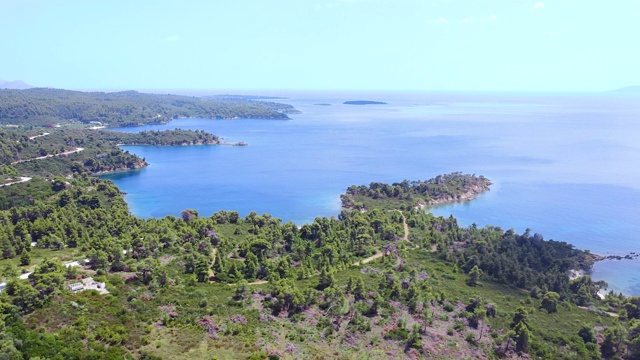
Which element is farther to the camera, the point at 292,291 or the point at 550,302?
the point at 550,302

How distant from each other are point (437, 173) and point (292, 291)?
7889 centimetres

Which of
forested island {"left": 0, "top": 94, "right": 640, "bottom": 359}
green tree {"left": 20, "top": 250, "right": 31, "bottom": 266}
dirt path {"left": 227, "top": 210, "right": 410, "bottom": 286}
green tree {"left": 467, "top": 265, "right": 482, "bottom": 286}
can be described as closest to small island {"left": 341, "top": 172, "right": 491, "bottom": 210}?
dirt path {"left": 227, "top": 210, "right": 410, "bottom": 286}

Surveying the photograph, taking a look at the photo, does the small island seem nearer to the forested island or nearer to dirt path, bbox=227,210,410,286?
dirt path, bbox=227,210,410,286

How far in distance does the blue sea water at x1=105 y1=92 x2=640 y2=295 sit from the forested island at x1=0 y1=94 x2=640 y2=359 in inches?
569

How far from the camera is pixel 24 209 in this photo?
177 feet

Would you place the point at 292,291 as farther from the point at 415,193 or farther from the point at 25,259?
the point at 415,193

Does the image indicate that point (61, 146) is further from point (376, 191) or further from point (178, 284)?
point (178, 284)

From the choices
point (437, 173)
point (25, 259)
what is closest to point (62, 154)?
point (25, 259)

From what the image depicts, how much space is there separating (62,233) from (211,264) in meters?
17.6

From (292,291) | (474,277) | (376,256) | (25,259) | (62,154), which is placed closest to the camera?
(292,291)

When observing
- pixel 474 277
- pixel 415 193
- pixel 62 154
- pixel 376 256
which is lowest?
pixel 474 277

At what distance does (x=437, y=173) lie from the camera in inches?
4208

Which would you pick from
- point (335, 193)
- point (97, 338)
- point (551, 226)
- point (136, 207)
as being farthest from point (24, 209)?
point (551, 226)

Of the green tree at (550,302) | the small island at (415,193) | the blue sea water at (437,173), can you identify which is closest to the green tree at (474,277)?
the green tree at (550,302)
